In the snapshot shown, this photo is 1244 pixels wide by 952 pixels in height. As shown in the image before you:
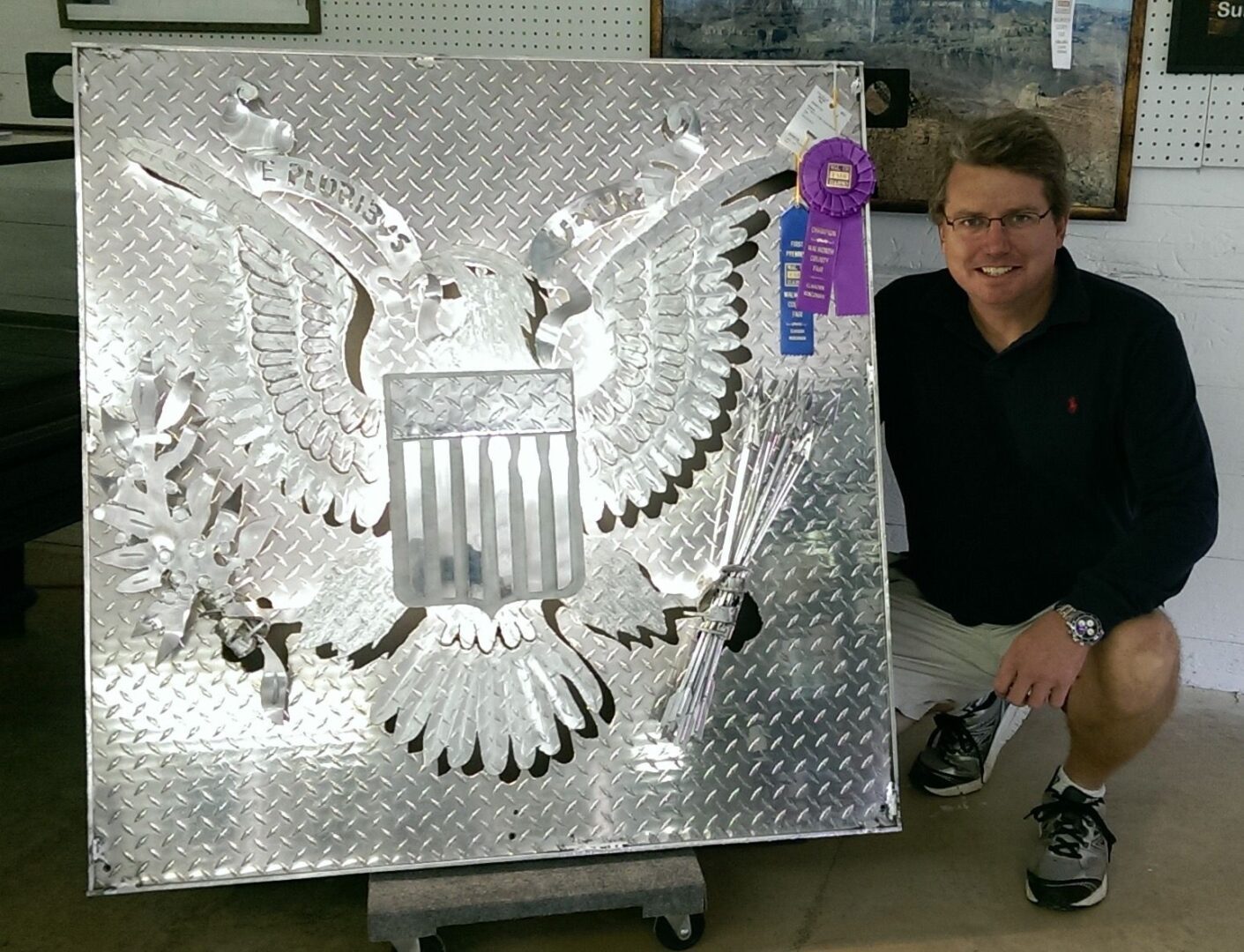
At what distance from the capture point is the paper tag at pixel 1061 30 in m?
2.11

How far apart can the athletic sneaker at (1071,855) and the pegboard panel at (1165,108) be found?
1.17 metres

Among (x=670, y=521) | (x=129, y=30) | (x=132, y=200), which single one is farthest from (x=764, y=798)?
(x=129, y=30)

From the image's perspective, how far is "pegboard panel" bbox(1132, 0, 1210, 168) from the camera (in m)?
2.12

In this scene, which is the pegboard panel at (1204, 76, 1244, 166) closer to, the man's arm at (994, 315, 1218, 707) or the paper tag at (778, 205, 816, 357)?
the man's arm at (994, 315, 1218, 707)

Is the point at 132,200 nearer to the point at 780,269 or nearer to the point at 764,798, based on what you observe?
the point at 780,269

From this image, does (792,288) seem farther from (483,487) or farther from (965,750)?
(965,750)

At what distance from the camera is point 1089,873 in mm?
1786

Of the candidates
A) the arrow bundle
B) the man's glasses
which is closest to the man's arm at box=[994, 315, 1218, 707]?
the man's glasses

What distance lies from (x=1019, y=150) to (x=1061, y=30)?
509mm

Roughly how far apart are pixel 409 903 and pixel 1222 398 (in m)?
1.77

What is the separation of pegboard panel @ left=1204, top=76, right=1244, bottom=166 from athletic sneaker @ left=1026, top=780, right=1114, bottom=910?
46.5 inches

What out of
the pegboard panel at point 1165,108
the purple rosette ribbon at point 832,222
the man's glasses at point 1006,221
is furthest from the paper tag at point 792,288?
the pegboard panel at point 1165,108

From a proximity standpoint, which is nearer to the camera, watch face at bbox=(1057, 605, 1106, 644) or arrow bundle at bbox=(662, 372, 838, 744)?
arrow bundle at bbox=(662, 372, 838, 744)

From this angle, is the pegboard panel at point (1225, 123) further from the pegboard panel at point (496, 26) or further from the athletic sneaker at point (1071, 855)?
the athletic sneaker at point (1071, 855)
